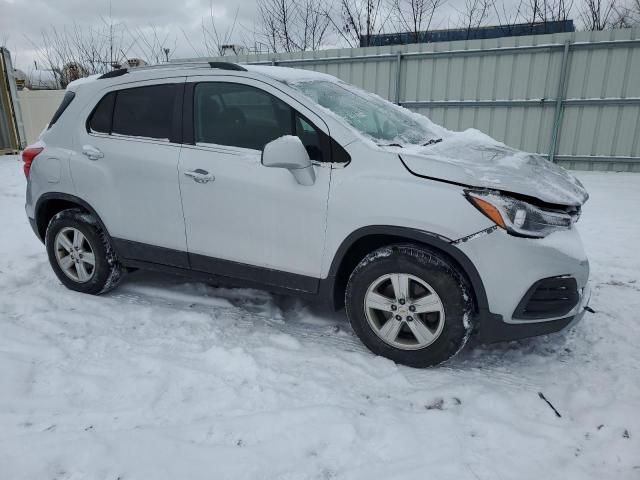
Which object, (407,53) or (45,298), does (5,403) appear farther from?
(407,53)

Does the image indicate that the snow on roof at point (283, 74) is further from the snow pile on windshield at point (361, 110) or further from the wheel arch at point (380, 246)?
the wheel arch at point (380, 246)

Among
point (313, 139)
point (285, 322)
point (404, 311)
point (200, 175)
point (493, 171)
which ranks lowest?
point (285, 322)

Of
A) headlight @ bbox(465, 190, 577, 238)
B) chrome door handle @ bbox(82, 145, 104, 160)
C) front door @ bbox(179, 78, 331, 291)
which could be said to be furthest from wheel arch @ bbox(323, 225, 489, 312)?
chrome door handle @ bbox(82, 145, 104, 160)

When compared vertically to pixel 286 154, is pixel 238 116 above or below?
above

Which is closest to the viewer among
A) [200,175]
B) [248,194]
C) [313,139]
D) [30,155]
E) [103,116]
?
[313,139]

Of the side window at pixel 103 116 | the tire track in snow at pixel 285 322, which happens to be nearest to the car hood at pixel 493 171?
the tire track in snow at pixel 285 322

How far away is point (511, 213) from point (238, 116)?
1836 millimetres

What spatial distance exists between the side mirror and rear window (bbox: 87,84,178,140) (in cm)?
101

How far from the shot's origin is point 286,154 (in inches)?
107

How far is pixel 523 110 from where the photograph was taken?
948cm

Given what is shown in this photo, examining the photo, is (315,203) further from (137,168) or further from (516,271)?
(137,168)

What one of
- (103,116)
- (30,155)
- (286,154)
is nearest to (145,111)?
(103,116)

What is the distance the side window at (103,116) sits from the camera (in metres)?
3.60

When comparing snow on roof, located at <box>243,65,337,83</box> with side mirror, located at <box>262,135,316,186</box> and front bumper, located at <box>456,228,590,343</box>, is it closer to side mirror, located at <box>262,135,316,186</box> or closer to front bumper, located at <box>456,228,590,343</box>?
side mirror, located at <box>262,135,316,186</box>
